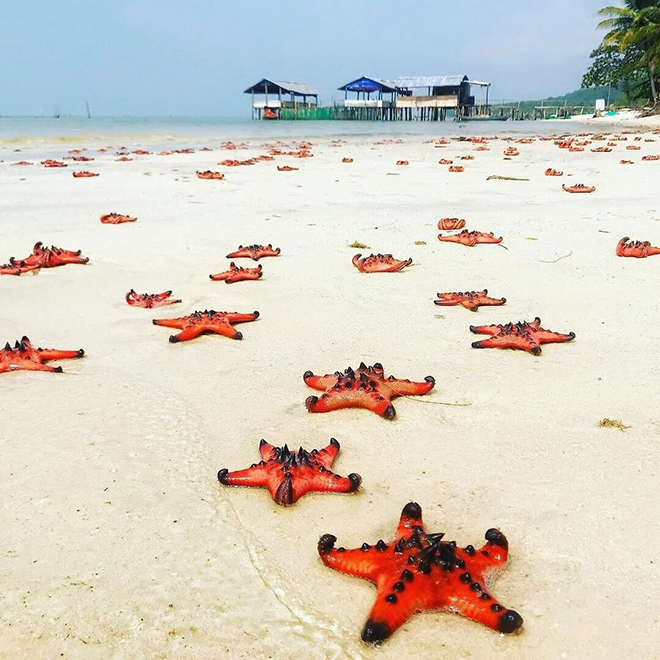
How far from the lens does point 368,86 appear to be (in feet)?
257

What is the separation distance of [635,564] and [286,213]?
968 centimetres

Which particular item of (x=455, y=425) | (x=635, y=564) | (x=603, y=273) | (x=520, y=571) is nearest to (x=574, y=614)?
(x=520, y=571)

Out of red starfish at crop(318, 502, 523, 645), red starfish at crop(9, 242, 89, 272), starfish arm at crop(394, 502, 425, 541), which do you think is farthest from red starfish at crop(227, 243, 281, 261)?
red starfish at crop(318, 502, 523, 645)

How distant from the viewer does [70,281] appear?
743cm

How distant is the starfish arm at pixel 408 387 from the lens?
13.9 feet

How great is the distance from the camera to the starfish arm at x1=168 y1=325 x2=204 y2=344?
5.38 m

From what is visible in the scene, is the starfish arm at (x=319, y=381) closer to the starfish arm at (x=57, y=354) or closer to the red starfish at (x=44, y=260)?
the starfish arm at (x=57, y=354)

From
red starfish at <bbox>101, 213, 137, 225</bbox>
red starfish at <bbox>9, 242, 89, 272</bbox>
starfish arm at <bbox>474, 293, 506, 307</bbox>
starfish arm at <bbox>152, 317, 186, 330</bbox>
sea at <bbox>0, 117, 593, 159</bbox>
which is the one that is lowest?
starfish arm at <bbox>474, 293, 506, 307</bbox>

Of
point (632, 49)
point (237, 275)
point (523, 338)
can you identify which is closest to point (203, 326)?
point (237, 275)

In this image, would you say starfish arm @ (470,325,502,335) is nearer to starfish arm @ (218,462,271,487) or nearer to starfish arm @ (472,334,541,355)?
starfish arm @ (472,334,541,355)

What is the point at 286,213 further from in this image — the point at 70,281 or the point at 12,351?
the point at 12,351

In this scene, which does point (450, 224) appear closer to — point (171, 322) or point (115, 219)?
point (171, 322)

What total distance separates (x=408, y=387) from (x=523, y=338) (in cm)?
138

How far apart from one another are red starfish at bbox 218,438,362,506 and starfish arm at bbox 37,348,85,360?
7.81 feet
